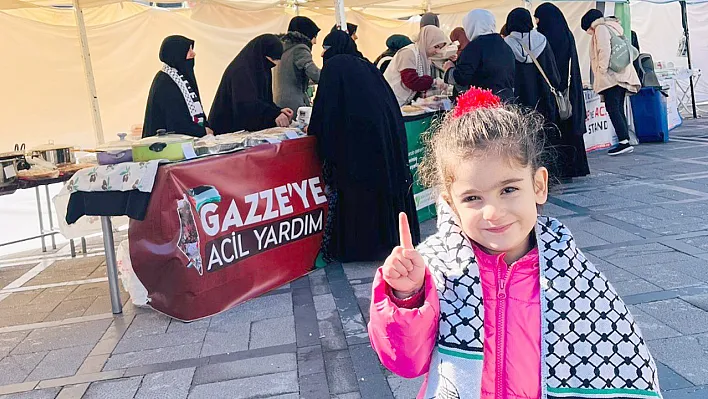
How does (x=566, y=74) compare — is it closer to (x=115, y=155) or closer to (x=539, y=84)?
(x=539, y=84)

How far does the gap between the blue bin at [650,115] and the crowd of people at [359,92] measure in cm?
279

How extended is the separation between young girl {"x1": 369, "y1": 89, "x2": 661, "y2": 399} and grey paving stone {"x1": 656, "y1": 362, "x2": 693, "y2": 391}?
1441 millimetres

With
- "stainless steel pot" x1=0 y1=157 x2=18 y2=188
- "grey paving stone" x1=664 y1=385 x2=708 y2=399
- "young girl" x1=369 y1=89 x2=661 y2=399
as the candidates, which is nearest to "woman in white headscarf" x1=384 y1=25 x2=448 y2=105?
"stainless steel pot" x1=0 y1=157 x2=18 y2=188

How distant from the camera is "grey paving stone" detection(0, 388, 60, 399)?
313cm

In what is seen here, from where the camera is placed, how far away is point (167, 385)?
3.10 metres

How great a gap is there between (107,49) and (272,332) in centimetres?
636

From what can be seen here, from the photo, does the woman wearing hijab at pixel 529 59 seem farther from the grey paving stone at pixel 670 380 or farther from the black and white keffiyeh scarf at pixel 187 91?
the grey paving stone at pixel 670 380

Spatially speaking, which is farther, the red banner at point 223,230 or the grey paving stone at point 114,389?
the red banner at point 223,230

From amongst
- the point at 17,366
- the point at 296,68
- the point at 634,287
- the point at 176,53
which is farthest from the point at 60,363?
the point at 296,68

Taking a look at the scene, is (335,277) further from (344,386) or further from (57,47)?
(57,47)

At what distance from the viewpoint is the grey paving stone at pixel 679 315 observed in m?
3.18

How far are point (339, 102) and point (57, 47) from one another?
5.13 meters

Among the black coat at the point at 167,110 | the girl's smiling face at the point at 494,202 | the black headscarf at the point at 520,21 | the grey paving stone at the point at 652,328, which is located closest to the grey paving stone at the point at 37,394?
the black coat at the point at 167,110

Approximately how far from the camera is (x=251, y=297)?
13.8 feet
